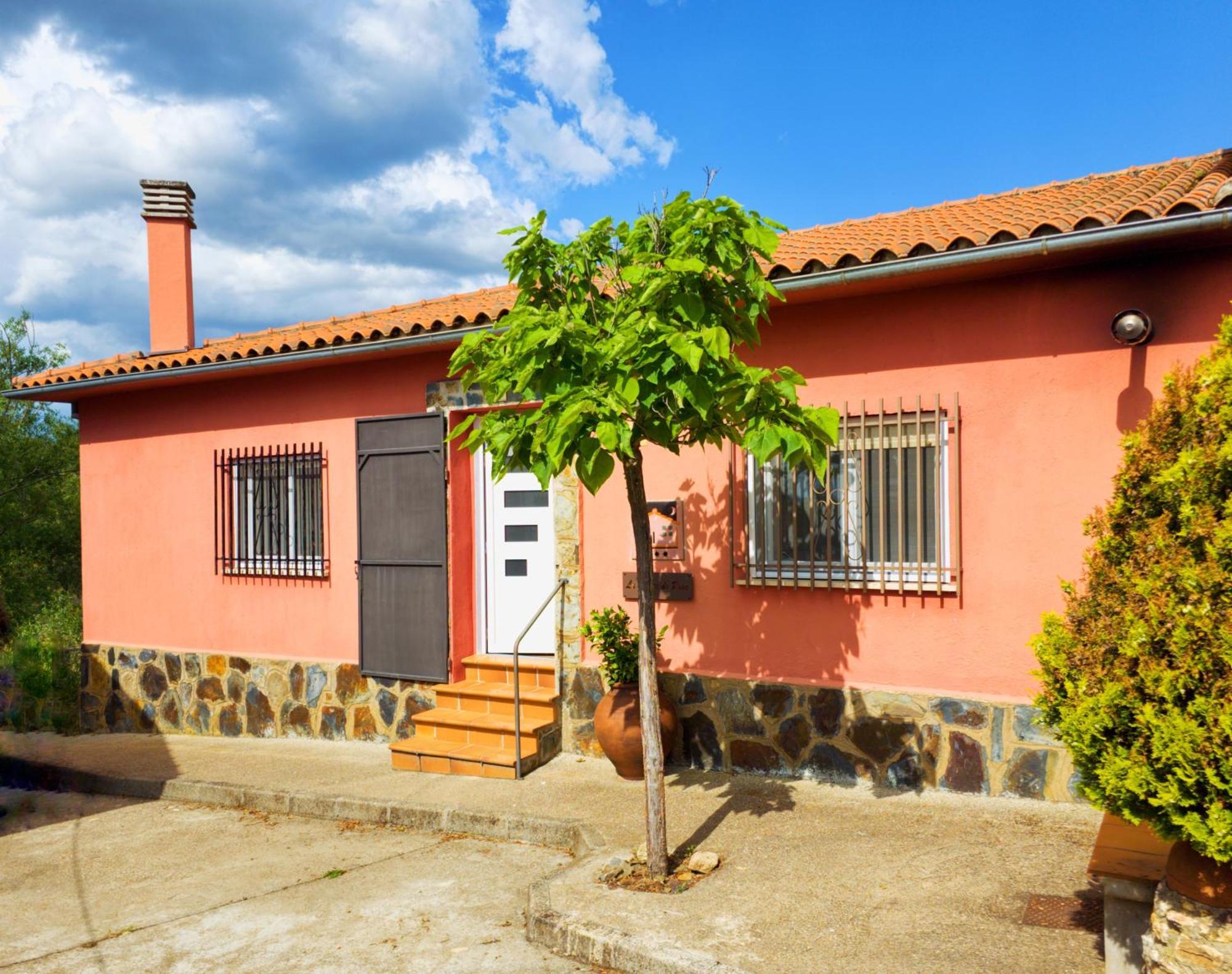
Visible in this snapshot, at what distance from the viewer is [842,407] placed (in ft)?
20.5

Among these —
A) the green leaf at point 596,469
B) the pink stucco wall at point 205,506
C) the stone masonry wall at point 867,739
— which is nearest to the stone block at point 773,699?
the stone masonry wall at point 867,739

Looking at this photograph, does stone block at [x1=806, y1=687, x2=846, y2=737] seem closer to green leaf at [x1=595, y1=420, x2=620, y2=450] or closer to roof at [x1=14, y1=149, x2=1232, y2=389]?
roof at [x1=14, y1=149, x2=1232, y2=389]

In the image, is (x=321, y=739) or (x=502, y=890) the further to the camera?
(x=321, y=739)

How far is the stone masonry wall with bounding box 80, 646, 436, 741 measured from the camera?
838cm

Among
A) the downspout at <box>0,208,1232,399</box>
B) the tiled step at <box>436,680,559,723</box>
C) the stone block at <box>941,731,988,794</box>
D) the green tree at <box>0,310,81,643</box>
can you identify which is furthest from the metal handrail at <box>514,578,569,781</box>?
the green tree at <box>0,310,81,643</box>

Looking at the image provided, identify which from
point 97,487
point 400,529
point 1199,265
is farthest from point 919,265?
point 97,487

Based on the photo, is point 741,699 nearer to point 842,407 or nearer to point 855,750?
point 855,750

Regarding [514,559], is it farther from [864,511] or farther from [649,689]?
[649,689]

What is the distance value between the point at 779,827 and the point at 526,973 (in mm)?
1839

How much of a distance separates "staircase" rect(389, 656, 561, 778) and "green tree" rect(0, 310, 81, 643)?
14324 millimetres

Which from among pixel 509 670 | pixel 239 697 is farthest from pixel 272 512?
pixel 509 670

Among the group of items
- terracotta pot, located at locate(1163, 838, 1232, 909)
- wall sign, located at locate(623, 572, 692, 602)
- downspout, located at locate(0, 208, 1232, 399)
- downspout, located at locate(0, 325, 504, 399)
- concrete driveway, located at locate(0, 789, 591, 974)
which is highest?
downspout, located at locate(0, 208, 1232, 399)

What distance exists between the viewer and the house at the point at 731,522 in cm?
558

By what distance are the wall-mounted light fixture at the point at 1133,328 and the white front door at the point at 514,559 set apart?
4325 mm
